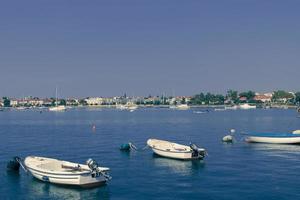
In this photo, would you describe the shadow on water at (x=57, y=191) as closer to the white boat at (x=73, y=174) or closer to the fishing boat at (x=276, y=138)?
the white boat at (x=73, y=174)

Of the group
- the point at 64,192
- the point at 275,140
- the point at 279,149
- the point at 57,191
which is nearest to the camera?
the point at 64,192

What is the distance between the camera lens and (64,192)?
44.6 metres

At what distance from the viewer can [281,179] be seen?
49.4m

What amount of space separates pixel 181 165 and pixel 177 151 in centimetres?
449

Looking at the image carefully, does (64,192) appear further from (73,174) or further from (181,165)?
(181,165)

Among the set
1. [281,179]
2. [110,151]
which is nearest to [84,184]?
[281,179]

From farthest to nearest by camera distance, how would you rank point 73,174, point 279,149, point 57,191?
point 279,149 → point 73,174 → point 57,191

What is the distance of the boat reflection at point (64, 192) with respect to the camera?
42.9m

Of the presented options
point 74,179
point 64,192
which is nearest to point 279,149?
point 74,179

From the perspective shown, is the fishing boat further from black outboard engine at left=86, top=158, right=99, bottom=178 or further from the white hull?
black outboard engine at left=86, top=158, right=99, bottom=178

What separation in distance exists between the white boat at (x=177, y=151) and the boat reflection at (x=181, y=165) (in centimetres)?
79

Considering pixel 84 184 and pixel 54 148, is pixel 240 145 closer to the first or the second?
pixel 54 148

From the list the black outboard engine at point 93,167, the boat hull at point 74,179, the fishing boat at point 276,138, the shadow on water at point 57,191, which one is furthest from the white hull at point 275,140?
the black outboard engine at point 93,167

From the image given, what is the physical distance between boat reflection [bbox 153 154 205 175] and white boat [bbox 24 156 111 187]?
1312 centimetres
